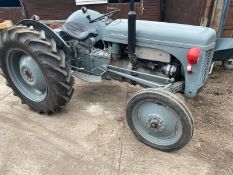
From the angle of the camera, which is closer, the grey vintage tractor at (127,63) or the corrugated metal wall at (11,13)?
the grey vintage tractor at (127,63)

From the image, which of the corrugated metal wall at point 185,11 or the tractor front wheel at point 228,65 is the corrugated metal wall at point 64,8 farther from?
the tractor front wheel at point 228,65

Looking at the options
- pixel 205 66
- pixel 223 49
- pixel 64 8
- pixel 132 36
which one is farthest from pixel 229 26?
pixel 64 8

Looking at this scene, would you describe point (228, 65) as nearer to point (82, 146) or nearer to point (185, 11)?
point (185, 11)

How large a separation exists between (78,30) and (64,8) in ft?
9.45

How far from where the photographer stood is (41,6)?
251 inches

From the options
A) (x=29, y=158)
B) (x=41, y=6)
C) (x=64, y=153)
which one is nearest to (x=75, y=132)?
(x=64, y=153)

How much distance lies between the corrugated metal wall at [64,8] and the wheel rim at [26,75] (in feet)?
9.56

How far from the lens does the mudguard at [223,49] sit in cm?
330

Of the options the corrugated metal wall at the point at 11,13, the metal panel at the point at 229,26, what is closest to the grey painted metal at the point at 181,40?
the metal panel at the point at 229,26

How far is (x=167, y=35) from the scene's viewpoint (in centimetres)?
303

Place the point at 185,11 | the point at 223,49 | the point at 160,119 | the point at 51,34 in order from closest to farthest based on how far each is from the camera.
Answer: the point at 160,119, the point at 223,49, the point at 51,34, the point at 185,11

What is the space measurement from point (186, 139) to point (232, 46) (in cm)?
131

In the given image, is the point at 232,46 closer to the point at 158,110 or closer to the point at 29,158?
the point at 158,110

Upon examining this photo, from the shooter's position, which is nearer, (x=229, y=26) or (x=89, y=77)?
(x=89, y=77)
